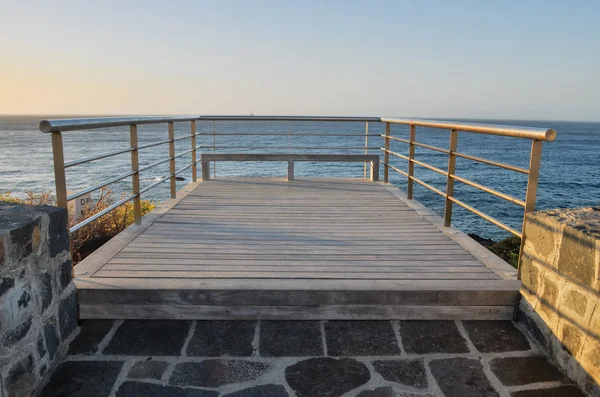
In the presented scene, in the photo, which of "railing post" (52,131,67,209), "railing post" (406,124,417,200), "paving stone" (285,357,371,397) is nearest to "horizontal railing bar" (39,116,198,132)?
"railing post" (52,131,67,209)

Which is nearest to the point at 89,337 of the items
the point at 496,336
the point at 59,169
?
the point at 59,169

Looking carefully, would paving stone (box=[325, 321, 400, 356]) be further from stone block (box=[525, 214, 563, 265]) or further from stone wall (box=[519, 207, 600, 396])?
stone block (box=[525, 214, 563, 265])

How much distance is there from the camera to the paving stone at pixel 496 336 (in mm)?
2121

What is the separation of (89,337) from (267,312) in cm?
92

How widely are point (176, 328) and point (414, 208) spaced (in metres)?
3.09

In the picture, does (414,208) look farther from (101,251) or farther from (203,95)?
(203,95)

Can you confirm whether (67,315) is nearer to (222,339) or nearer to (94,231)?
A: (222,339)

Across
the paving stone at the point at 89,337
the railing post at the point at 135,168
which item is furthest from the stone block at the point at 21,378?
the railing post at the point at 135,168

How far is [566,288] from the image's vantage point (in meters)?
1.95

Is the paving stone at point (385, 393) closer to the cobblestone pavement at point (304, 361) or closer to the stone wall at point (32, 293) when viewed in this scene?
the cobblestone pavement at point (304, 361)

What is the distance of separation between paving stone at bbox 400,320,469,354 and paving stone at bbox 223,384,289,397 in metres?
0.68

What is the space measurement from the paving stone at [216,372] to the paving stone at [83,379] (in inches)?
10.9

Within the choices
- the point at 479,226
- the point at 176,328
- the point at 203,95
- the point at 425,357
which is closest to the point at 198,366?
the point at 176,328

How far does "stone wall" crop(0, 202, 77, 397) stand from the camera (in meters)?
1.65
